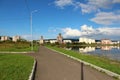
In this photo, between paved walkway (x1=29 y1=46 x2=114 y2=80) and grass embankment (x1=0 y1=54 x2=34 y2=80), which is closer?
grass embankment (x1=0 y1=54 x2=34 y2=80)

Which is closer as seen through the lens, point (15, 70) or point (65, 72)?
point (65, 72)

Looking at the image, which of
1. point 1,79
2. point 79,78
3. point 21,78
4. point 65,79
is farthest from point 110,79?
point 1,79

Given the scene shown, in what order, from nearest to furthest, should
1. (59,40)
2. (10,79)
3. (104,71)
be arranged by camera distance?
(10,79) < (104,71) < (59,40)

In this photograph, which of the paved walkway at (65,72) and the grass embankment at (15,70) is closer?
the grass embankment at (15,70)

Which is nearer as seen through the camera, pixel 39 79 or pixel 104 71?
pixel 39 79

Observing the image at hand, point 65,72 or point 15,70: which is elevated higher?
point 15,70

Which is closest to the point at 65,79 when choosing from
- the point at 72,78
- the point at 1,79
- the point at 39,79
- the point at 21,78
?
the point at 72,78

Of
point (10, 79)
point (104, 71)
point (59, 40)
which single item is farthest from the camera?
point (59, 40)

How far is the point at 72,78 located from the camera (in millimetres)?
12680

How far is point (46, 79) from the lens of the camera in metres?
12.5

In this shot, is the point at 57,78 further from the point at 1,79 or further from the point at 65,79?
the point at 1,79

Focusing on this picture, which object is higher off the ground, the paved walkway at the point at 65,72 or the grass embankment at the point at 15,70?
the grass embankment at the point at 15,70

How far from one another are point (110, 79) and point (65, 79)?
2.61 meters

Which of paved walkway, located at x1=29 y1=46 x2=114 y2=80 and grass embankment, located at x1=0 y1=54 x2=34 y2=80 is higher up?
grass embankment, located at x1=0 y1=54 x2=34 y2=80
